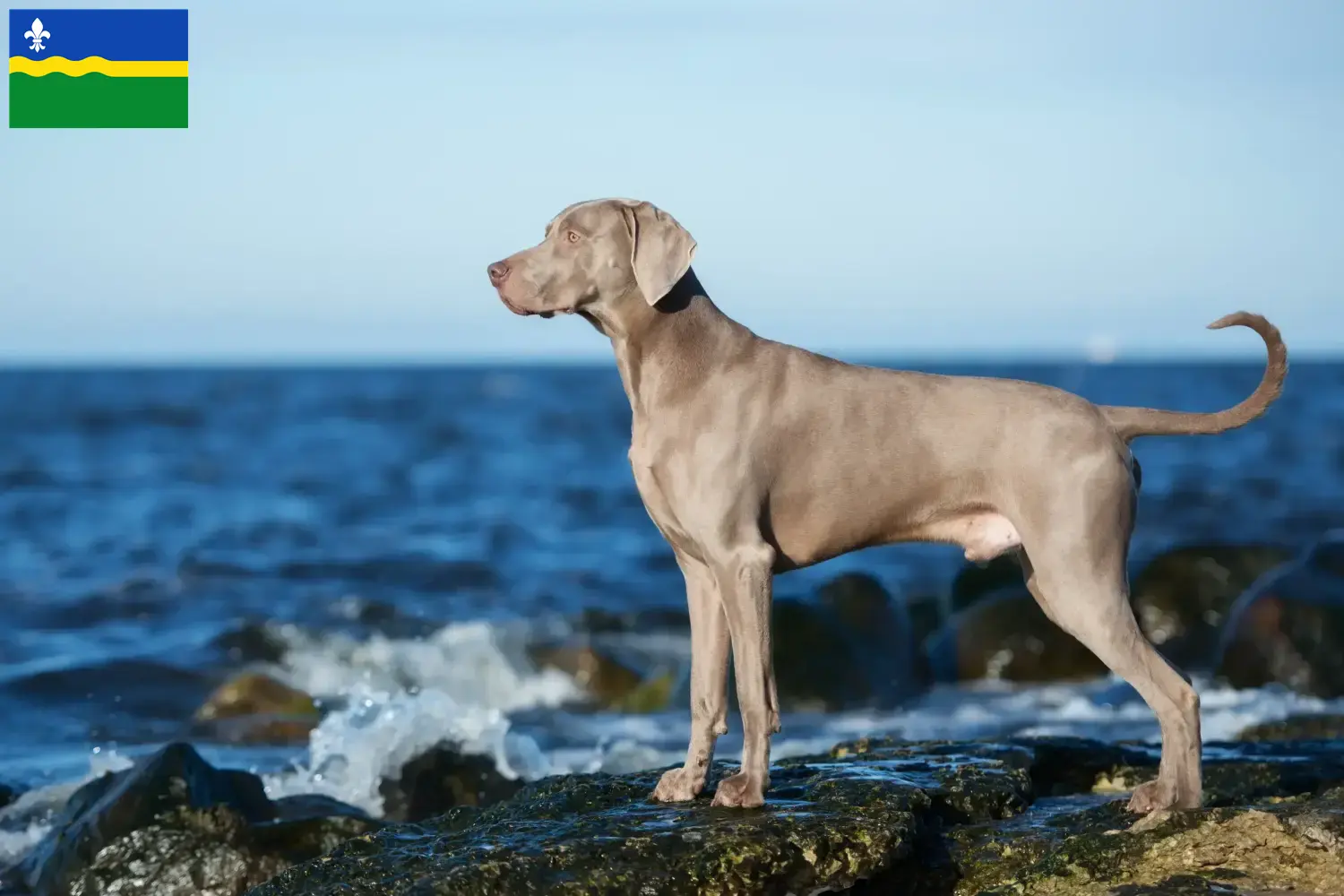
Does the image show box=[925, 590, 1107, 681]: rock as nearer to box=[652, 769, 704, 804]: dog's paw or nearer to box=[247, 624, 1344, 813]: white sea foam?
box=[247, 624, 1344, 813]: white sea foam

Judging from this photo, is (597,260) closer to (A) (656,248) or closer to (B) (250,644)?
(A) (656,248)

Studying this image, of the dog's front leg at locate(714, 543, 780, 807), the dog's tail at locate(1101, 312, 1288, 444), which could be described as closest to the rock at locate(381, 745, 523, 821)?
the dog's front leg at locate(714, 543, 780, 807)

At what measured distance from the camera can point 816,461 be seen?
6.59 metres

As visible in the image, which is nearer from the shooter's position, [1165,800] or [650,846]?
[650,846]

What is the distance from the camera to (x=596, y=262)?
21.6 feet

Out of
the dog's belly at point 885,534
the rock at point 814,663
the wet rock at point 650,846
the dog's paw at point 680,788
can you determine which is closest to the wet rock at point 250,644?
the rock at point 814,663

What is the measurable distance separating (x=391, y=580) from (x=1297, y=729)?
1432 cm

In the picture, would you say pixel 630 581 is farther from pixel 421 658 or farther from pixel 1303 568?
pixel 1303 568

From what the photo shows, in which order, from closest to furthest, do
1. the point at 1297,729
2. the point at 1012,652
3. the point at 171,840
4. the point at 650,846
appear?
the point at 650,846, the point at 171,840, the point at 1297,729, the point at 1012,652

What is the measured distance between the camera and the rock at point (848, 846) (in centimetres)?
579

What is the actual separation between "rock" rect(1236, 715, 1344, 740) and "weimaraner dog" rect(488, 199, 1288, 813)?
6.65 metres

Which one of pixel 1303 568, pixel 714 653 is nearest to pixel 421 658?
Result: pixel 1303 568

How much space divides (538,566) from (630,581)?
7.74ft

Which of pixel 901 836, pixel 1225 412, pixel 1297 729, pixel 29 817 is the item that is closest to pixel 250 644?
pixel 29 817
